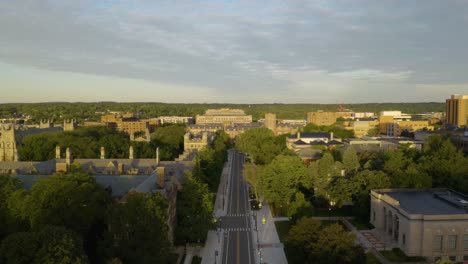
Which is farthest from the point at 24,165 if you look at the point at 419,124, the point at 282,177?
the point at 419,124

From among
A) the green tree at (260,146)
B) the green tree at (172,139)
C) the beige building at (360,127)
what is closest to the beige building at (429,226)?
the green tree at (260,146)

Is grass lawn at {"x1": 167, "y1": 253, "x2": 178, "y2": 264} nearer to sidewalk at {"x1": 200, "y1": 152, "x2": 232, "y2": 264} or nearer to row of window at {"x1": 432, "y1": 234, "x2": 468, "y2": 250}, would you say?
sidewalk at {"x1": 200, "y1": 152, "x2": 232, "y2": 264}

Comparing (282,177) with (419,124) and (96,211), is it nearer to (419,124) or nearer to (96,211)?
(96,211)

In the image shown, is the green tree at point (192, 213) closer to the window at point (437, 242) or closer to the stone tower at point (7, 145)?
the window at point (437, 242)

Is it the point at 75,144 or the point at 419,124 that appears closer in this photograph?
the point at 75,144

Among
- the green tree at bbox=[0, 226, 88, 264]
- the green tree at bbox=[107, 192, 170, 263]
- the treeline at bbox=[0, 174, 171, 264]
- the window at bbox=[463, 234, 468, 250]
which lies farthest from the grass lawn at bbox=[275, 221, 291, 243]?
the green tree at bbox=[0, 226, 88, 264]

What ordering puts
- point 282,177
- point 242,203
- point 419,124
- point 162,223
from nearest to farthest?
point 162,223, point 282,177, point 242,203, point 419,124
